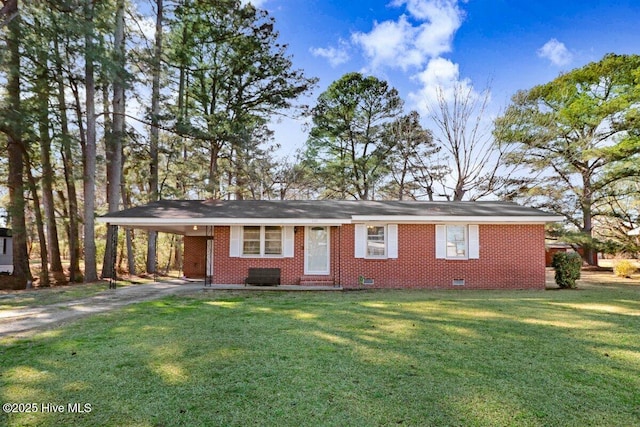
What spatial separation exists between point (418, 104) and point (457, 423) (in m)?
26.2

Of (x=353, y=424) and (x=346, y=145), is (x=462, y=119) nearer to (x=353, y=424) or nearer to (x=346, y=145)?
(x=346, y=145)

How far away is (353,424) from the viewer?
298 cm

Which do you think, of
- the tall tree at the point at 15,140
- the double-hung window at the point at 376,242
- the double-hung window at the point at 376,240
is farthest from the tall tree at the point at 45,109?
the double-hung window at the point at 376,240

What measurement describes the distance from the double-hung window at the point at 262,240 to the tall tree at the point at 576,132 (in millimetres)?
16503

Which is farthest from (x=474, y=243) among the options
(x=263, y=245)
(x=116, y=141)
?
(x=116, y=141)

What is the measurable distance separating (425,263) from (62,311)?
10.9 meters

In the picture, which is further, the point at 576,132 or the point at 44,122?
the point at 576,132

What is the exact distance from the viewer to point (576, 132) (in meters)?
23.4

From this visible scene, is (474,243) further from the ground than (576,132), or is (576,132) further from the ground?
(576,132)

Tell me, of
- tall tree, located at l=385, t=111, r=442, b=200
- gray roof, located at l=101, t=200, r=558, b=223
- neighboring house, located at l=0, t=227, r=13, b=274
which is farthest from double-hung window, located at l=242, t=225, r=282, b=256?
neighboring house, located at l=0, t=227, r=13, b=274

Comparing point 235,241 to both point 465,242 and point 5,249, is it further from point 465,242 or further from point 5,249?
point 5,249

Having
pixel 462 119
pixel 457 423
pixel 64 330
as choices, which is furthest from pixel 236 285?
pixel 462 119

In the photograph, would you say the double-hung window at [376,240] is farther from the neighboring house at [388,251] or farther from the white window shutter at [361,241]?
the white window shutter at [361,241]

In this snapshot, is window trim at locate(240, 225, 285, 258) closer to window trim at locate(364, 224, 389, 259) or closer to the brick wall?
the brick wall
